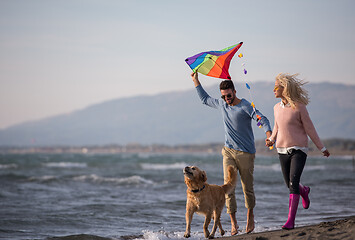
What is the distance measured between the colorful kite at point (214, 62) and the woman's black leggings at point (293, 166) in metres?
1.49

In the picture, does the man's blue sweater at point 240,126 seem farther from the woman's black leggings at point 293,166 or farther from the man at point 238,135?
the woman's black leggings at point 293,166

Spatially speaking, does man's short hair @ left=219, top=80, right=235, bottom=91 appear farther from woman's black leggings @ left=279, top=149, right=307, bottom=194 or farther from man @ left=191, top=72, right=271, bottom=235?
woman's black leggings @ left=279, top=149, right=307, bottom=194

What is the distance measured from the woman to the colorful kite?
3.14ft

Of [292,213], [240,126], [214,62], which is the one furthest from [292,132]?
[214,62]

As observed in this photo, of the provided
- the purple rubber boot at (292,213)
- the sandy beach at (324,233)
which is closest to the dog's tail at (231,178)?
the purple rubber boot at (292,213)

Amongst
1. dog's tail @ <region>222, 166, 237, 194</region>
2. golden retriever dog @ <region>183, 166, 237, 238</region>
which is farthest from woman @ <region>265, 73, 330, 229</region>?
golden retriever dog @ <region>183, 166, 237, 238</region>

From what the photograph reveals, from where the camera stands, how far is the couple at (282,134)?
19.2 ft

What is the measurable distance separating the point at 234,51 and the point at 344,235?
10.1 feet

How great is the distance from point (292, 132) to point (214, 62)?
165 centimetres

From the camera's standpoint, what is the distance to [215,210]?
625 centimetres

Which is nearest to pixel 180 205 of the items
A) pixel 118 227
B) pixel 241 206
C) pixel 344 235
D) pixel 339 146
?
pixel 241 206

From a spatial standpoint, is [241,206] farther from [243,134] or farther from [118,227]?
[243,134]

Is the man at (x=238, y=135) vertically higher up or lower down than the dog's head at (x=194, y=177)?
higher up

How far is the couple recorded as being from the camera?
5848 millimetres
